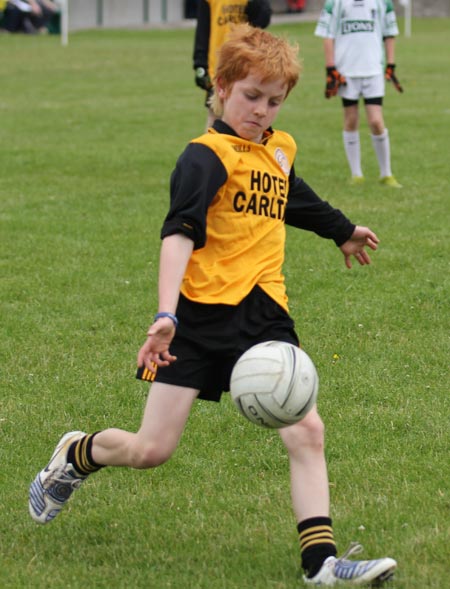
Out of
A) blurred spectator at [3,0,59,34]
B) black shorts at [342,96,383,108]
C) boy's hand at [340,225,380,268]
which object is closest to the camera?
boy's hand at [340,225,380,268]

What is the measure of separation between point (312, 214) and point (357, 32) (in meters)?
8.09

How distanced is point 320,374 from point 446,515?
188 cm

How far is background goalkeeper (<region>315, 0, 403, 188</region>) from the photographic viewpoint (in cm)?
1222

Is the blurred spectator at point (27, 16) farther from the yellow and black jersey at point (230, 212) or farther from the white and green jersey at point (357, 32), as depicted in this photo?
the yellow and black jersey at point (230, 212)

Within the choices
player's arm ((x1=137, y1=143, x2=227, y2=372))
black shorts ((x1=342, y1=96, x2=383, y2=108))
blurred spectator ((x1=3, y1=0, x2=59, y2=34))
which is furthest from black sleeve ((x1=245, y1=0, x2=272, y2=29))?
blurred spectator ((x1=3, y1=0, x2=59, y2=34))

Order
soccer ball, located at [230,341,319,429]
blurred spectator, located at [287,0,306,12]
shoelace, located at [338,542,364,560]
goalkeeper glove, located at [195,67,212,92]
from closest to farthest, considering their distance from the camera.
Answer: soccer ball, located at [230,341,319,429] → shoelace, located at [338,542,364,560] → goalkeeper glove, located at [195,67,212,92] → blurred spectator, located at [287,0,306,12]

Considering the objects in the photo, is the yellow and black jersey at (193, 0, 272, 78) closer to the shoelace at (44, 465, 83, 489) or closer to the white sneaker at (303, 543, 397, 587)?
the shoelace at (44, 465, 83, 489)

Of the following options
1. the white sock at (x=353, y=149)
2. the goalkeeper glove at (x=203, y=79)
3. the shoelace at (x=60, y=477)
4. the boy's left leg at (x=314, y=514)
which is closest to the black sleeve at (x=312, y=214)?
the boy's left leg at (x=314, y=514)

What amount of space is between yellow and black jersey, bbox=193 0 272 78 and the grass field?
150 centimetres

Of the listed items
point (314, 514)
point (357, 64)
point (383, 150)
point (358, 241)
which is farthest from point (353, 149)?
point (314, 514)

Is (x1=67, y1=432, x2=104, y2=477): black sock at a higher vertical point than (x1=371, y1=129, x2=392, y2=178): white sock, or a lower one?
higher

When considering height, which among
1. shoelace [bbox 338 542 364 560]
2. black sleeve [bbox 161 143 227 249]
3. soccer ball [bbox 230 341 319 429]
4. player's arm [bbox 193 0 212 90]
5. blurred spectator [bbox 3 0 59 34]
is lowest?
blurred spectator [bbox 3 0 59 34]

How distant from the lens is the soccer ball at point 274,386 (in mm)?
3945

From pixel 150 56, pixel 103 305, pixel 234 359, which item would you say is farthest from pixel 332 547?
pixel 150 56
